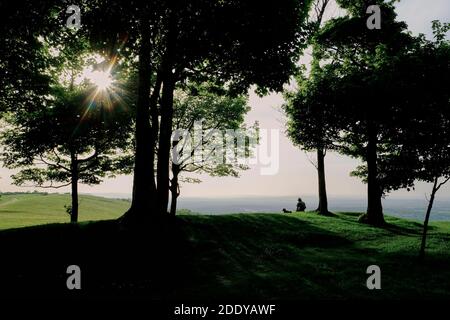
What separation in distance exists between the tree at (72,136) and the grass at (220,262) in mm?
13968

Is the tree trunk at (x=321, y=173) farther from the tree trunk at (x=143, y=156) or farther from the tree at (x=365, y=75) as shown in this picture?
the tree trunk at (x=143, y=156)

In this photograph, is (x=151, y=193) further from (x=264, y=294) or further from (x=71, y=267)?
(x=264, y=294)

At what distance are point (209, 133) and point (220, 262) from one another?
2698 centimetres

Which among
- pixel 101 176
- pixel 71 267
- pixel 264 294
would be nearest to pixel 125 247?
pixel 71 267

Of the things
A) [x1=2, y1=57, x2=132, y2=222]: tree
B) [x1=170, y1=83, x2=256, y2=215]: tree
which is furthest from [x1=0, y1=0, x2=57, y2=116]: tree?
[x1=170, y1=83, x2=256, y2=215]: tree

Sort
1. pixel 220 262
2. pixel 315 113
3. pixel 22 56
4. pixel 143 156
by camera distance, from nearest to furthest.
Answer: pixel 220 262 < pixel 143 156 < pixel 22 56 < pixel 315 113

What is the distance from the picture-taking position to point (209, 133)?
4150 centimetres

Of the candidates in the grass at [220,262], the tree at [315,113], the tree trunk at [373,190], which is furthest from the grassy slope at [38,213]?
the tree trunk at [373,190]

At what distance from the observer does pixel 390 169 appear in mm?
17875

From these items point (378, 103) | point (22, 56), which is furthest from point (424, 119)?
point (22, 56)

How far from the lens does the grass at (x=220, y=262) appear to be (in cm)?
1191

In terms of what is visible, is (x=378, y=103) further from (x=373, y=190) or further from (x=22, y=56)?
(x=22, y=56)

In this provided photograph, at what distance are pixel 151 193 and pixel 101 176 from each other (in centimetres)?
2036

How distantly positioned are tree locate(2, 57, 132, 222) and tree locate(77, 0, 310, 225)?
11243mm
